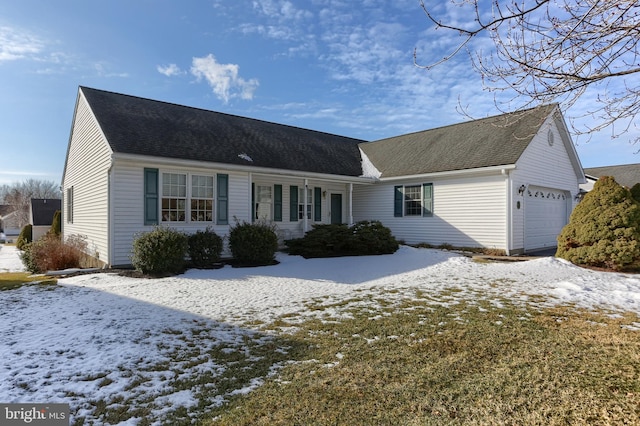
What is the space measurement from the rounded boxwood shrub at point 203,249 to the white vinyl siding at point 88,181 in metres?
2.34

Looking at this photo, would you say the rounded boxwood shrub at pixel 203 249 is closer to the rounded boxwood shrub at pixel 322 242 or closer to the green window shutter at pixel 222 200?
the green window shutter at pixel 222 200

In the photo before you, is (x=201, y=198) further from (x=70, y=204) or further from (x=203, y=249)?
(x=70, y=204)

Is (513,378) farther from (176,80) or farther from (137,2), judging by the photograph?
(176,80)

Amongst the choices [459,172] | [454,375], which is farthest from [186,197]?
[459,172]

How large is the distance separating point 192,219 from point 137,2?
262 inches

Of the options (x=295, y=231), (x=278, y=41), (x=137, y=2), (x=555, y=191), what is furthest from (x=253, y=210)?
(x=555, y=191)

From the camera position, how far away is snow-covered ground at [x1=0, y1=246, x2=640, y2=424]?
3.55 meters

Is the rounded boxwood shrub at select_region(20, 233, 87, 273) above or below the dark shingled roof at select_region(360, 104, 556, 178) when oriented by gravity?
below

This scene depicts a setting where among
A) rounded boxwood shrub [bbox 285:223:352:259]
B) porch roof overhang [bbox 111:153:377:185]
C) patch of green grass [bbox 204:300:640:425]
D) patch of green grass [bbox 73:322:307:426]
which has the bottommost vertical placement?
patch of green grass [bbox 73:322:307:426]

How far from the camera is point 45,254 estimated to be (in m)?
11.1

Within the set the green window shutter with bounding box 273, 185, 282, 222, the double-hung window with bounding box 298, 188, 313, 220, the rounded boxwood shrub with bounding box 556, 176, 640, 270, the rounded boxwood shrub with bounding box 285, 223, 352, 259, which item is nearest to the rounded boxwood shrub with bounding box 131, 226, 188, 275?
the rounded boxwood shrub with bounding box 285, 223, 352, 259

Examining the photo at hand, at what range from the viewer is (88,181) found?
13.0 meters

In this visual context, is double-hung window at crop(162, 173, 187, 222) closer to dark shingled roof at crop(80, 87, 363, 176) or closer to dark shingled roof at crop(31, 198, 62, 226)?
dark shingled roof at crop(80, 87, 363, 176)

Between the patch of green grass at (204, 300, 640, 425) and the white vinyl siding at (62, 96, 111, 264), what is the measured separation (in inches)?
341
